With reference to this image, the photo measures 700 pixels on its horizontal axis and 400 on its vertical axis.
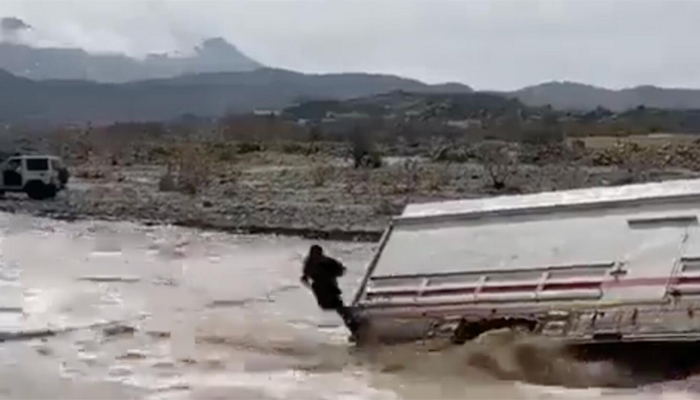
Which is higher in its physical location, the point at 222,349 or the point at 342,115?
the point at 342,115

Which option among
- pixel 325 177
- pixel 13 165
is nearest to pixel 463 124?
pixel 325 177

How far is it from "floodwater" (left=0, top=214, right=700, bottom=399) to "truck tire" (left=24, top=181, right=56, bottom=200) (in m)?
17.5

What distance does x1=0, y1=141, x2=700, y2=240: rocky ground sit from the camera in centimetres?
3500

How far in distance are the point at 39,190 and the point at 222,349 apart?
29.0 meters

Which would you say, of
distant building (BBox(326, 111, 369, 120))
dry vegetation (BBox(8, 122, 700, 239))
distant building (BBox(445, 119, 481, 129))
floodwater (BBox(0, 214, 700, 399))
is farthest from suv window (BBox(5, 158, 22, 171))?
distant building (BBox(326, 111, 369, 120))

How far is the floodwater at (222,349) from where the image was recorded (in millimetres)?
14195

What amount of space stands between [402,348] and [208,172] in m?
34.1

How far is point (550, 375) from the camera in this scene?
1413cm

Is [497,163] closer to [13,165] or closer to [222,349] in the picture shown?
[13,165]

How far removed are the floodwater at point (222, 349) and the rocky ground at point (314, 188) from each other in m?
7.38

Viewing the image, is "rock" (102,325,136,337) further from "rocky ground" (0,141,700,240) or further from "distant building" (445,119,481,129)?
"distant building" (445,119,481,129)

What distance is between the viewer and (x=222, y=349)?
1708 centimetres

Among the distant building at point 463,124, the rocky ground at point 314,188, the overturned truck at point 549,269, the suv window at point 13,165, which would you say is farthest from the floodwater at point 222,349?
the distant building at point 463,124

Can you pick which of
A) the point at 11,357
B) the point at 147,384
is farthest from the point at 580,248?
the point at 11,357
